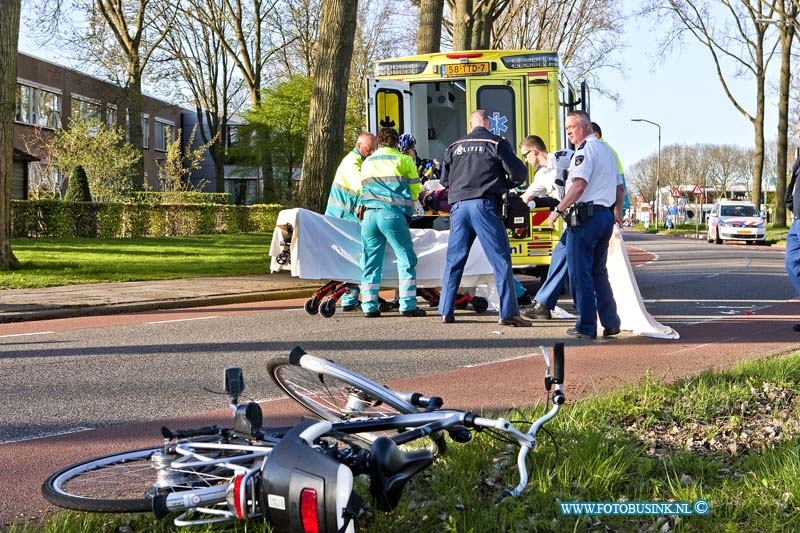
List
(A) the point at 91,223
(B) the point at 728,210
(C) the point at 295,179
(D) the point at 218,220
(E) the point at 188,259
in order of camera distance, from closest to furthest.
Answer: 1. (E) the point at 188,259
2. (A) the point at 91,223
3. (D) the point at 218,220
4. (B) the point at 728,210
5. (C) the point at 295,179

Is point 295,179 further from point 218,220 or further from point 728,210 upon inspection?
point 728,210

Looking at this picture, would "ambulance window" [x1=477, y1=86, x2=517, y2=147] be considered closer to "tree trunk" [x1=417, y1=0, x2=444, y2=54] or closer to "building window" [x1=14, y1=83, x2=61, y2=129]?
"tree trunk" [x1=417, y1=0, x2=444, y2=54]

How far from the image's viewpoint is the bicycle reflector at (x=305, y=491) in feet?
9.30

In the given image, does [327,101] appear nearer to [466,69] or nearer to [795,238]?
[466,69]

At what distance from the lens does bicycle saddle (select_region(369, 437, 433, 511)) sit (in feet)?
10.00

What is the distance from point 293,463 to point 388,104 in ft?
36.2

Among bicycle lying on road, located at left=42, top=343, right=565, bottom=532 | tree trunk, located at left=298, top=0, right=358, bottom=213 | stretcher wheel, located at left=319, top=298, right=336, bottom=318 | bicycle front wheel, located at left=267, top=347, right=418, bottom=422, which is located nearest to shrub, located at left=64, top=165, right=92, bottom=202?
tree trunk, located at left=298, top=0, right=358, bottom=213

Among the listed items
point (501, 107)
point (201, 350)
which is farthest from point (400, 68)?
point (201, 350)

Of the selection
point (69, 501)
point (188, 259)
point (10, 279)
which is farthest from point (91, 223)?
point (69, 501)

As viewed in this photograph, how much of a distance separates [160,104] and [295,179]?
14.2 m

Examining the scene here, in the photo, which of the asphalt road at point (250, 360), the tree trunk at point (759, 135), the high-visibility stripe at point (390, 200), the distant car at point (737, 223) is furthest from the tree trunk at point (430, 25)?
the tree trunk at point (759, 135)

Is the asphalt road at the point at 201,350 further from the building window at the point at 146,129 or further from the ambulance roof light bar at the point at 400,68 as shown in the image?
the building window at the point at 146,129

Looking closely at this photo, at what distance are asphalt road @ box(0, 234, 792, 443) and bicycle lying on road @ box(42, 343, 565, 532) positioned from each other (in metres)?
2.20

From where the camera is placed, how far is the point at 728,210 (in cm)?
4272
